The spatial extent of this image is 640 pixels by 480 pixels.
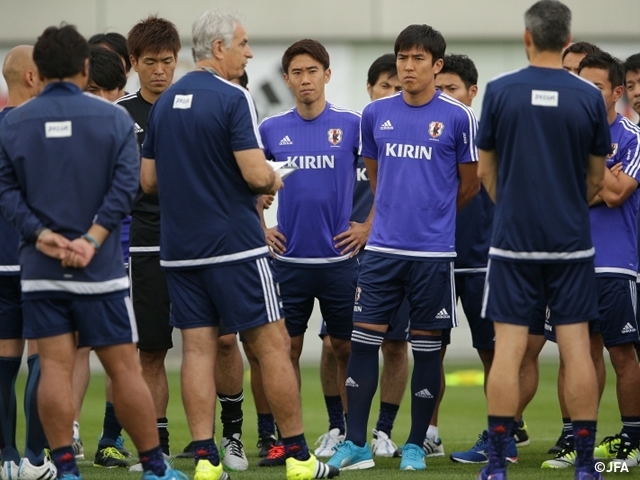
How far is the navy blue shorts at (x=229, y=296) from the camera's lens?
5895mm

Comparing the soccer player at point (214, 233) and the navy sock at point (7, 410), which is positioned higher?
the soccer player at point (214, 233)

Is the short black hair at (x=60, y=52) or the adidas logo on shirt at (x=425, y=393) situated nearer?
the short black hair at (x=60, y=52)

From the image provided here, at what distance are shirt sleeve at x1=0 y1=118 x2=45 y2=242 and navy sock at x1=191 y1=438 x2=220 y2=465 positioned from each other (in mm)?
1376

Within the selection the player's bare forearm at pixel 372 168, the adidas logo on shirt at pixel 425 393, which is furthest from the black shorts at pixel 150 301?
the adidas logo on shirt at pixel 425 393

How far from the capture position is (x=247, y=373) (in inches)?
540

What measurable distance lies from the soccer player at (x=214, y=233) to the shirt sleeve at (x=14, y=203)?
0.80 meters

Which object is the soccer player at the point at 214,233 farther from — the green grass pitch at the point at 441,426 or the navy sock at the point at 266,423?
the navy sock at the point at 266,423

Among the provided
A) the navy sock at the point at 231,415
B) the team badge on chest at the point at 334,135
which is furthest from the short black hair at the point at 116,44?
the navy sock at the point at 231,415

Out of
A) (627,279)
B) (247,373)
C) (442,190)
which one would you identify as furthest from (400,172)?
(247,373)

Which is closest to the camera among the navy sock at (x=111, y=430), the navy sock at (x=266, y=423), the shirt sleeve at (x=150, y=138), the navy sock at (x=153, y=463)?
the navy sock at (x=153, y=463)

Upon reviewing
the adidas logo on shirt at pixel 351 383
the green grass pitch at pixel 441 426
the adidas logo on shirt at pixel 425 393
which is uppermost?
the adidas logo on shirt at pixel 351 383

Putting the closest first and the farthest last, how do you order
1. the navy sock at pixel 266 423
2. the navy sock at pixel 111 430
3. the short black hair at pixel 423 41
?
1. the short black hair at pixel 423 41
2. the navy sock at pixel 111 430
3. the navy sock at pixel 266 423

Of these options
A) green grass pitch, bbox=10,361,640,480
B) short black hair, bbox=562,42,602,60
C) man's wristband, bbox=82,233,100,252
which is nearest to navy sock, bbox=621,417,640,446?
A: green grass pitch, bbox=10,361,640,480

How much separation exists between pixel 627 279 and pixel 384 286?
55.0 inches
